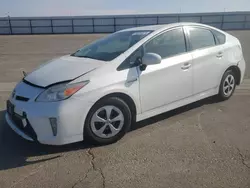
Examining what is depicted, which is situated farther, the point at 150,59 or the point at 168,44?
the point at 168,44

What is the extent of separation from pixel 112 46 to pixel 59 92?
53.9 inches

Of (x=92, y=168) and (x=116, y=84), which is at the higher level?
(x=116, y=84)

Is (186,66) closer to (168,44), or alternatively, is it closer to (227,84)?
(168,44)

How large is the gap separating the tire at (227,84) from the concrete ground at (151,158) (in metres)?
0.65

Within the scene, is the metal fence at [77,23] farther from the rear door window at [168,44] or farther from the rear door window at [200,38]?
the rear door window at [168,44]

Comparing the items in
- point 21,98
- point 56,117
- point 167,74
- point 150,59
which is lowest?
point 56,117

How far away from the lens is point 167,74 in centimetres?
396

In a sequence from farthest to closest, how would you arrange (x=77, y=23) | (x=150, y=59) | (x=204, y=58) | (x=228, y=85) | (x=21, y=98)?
(x=77, y=23), (x=228, y=85), (x=204, y=58), (x=150, y=59), (x=21, y=98)

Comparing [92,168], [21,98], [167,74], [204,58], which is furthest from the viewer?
[204,58]

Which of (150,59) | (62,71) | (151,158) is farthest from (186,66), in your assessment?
(62,71)

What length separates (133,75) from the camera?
362 cm

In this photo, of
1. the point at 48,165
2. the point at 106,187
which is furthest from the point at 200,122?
the point at 48,165

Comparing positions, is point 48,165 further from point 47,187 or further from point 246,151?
point 246,151

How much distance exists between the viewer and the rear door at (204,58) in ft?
14.5
